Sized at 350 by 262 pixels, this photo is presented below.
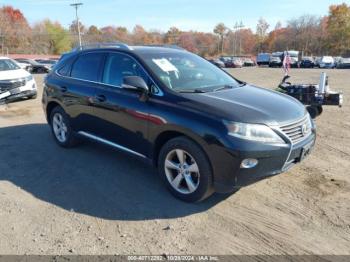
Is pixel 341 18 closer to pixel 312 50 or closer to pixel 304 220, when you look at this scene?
pixel 312 50

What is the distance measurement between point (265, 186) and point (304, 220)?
842 millimetres

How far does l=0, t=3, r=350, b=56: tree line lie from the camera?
82500mm

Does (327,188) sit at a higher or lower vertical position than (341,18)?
lower

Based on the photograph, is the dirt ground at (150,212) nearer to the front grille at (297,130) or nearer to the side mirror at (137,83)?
the front grille at (297,130)

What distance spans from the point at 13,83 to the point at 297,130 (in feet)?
31.9

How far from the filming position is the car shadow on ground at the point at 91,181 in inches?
151

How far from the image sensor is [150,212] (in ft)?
12.4

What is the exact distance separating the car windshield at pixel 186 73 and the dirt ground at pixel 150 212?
136cm

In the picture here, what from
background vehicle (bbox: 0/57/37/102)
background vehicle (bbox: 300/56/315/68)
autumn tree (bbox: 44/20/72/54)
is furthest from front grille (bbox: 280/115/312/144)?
autumn tree (bbox: 44/20/72/54)

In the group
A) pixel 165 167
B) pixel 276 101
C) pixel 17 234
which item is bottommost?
pixel 17 234

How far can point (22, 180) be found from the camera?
467cm

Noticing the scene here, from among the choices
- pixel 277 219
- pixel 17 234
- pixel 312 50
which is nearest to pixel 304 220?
pixel 277 219

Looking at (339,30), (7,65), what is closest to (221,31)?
(339,30)

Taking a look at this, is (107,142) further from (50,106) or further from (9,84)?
(9,84)
